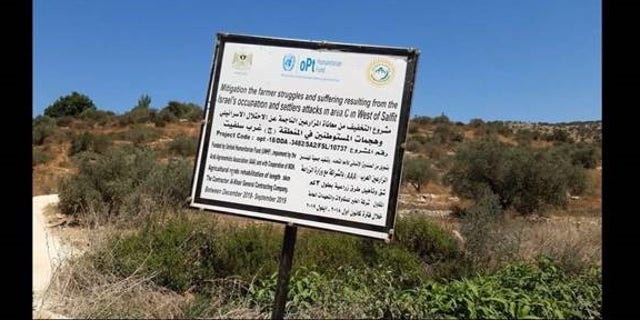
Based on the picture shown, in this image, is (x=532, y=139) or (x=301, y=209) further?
(x=532, y=139)

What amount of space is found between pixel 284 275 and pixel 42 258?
487 centimetres

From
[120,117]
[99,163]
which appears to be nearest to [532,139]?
[120,117]

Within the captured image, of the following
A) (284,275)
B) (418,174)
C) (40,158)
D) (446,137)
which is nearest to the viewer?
(284,275)

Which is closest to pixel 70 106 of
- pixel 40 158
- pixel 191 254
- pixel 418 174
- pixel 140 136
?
pixel 140 136

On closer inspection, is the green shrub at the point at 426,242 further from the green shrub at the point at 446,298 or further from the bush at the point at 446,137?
the bush at the point at 446,137

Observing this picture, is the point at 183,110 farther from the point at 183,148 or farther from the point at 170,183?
the point at 170,183

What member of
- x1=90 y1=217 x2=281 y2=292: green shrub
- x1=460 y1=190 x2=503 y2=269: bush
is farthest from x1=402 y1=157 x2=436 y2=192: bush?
x1=90 y1=217 x2=281 y2=292: green shrub

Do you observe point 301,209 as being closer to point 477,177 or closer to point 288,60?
point 288,60

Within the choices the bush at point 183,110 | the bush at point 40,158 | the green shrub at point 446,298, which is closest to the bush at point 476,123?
the bush at point 183,110

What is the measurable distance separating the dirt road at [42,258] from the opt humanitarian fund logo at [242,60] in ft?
7.70

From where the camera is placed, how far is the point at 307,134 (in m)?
4.62

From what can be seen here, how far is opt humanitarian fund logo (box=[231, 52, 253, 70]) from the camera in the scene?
193 inches
